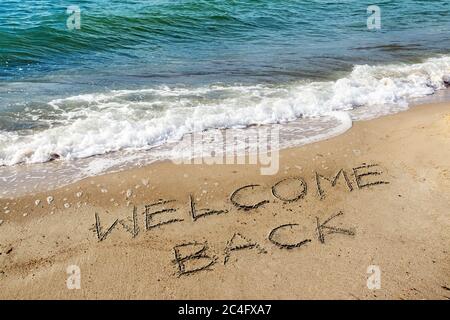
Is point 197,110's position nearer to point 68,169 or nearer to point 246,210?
point 68,169

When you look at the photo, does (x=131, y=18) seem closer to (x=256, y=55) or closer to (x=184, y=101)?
(x=256, y=55)

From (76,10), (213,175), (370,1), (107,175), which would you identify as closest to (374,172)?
(213,175)

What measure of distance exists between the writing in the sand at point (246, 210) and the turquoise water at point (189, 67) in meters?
1.73

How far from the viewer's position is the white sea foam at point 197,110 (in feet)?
21.5

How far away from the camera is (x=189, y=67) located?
10.4 m

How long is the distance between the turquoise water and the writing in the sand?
1.73m

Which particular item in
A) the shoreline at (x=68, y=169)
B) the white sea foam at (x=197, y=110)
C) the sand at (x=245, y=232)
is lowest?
the sand at (x=245, y=232)

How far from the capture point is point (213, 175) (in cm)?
582

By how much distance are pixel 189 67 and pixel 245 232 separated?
6.50 m

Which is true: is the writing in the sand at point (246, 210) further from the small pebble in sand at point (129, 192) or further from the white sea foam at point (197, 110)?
the white sea foam at point (197, 110)

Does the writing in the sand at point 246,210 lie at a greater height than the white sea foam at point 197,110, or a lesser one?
lesser

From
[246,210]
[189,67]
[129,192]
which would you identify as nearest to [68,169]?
[129,192]

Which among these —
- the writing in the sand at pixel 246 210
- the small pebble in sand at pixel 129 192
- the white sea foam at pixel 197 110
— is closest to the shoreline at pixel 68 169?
the white sea foam at pixel 197 110
